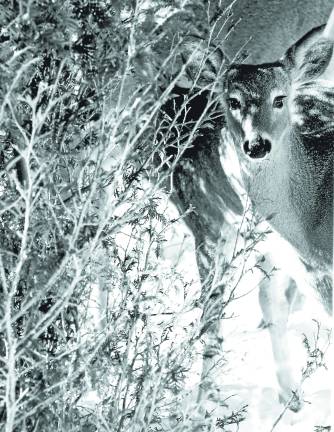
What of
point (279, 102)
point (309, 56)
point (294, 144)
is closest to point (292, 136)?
point (294, 144)

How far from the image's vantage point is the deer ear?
3014 millimetres

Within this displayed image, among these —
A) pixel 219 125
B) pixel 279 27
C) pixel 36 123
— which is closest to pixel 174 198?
pixel 219 125

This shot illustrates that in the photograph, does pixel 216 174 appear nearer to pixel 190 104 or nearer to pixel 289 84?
pixel 190 104

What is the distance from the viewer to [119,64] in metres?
1.64

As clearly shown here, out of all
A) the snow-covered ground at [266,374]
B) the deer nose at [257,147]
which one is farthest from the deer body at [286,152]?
the snow-covered ground at [266,374]

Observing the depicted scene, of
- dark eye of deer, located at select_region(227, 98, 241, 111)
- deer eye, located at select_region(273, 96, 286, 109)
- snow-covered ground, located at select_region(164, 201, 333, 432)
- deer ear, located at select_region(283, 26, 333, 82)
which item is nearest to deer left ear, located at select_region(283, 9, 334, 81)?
deer ear, located at select_region(283, 26, 333, 82)

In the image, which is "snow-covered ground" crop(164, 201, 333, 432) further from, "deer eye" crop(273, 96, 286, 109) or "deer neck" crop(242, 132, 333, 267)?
"deer eye" crop(273, 96, 286, 109)

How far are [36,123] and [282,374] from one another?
2.68 meters

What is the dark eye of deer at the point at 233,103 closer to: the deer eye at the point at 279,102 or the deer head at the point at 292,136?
the deer head at the point at 292,136

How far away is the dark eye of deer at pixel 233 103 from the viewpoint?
10.4 feet

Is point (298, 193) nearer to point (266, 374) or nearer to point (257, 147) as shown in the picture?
point (257, 147)

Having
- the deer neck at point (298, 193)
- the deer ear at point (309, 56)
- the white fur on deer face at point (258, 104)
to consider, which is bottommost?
the deer neck at point (298, 193)

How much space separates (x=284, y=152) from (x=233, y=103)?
439 mm

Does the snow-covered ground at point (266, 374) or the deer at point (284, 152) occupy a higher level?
the deer at point (284, 152)
